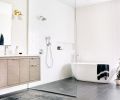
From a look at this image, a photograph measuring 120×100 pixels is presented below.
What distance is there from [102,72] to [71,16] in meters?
2.55

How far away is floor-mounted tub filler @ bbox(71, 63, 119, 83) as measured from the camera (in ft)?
16.1

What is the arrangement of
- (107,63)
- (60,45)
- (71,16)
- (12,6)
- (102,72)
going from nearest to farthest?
(12,6) → (102,72) → (107,63) → (60,45) → (71,16)

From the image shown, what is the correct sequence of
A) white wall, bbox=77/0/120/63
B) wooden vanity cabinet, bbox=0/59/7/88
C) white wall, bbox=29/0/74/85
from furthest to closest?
white wall, bbox=77/0/120/63 < white wall, bbox=29/0/74/85 < wooden vanity cabinet, bbox=0/59/7/88

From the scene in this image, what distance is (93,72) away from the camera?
16.7 ft

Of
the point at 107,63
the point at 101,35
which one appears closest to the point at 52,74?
the point at 107,63

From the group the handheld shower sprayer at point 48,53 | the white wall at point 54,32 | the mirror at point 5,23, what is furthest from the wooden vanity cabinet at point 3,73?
the handheld shower sprayer at point 48,53

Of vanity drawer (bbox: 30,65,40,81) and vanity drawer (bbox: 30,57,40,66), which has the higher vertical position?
vanity drawer (bbox: 30,57,40,66)

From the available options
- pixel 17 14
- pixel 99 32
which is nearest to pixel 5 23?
pixel 17 14

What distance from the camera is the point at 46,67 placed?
5.00 meters

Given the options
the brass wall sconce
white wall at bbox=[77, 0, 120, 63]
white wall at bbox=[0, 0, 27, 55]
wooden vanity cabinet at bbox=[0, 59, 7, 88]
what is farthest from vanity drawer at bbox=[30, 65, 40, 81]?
white wall at bbox=[77, 0, 120, 63]

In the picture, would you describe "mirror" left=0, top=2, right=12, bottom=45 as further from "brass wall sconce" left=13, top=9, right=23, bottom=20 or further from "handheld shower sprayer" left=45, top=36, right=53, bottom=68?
"handheld shower sprayer" left=45, top=36, right=53, bottom=68

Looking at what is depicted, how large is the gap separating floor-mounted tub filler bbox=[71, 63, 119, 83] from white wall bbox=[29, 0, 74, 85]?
56 centimetres

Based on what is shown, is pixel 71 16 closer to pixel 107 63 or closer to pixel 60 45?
pixel 60 45

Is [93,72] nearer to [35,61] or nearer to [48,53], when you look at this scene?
[48,53]
